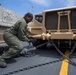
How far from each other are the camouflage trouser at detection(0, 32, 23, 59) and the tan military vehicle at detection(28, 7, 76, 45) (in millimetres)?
1478

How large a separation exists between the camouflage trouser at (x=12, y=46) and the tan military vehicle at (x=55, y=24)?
1.48 m

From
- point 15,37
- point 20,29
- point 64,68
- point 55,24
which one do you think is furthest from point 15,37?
point 55,24

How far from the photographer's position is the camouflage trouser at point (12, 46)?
5.22 meters

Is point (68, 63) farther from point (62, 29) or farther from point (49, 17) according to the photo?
point (49, 17)

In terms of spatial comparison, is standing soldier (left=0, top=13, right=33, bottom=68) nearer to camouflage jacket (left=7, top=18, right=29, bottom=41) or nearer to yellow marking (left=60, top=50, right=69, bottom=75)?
camouflage jacket (left=7, top=18, right=29, bottom=41)

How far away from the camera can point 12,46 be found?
538cm

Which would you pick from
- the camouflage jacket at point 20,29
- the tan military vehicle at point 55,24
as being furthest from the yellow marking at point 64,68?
the camouflage jacket at point 20,29

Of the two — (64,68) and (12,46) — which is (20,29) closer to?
(12,46)

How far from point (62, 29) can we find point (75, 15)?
698 mm

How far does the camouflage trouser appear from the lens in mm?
5216

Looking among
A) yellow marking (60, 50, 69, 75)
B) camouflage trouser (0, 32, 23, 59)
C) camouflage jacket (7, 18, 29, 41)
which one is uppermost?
camouflage jacket (7, 18, 29, 41)

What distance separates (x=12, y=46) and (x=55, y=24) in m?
2.56

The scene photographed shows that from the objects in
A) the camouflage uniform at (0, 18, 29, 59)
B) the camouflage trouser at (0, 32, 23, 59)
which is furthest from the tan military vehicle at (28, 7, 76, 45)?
the camouflage trouser at (0, 32, 23, 59)

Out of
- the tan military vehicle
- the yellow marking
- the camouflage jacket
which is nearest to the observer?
the yellow marking
